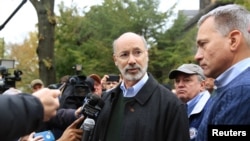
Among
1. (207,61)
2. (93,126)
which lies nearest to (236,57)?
(207,61)

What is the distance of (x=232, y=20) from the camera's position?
262 centimetres

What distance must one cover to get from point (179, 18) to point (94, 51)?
5183mm

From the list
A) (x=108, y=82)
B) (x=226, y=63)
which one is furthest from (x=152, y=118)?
(x=108, y=82)

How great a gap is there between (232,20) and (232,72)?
317 millimetres

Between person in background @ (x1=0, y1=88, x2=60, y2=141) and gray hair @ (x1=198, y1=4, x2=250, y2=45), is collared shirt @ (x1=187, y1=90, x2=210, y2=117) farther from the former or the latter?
person in background @ (x1=0, y1=88, x2=60, y2=141)

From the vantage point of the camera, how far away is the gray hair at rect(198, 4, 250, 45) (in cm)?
259

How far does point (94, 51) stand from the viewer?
25719 mm

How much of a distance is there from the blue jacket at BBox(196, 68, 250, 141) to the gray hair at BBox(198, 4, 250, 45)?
0.88 feet

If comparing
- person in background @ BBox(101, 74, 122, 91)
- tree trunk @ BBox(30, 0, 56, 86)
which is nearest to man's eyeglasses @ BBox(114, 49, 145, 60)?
person in background @ BBox(101, 74, 122, 91)

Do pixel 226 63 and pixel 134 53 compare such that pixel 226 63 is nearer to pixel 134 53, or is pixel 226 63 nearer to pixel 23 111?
pixel 23 111

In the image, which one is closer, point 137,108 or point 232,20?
point 232,20

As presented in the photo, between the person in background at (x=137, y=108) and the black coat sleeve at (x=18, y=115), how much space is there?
1.54 meters

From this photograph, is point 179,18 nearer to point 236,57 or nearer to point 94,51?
point 94,51

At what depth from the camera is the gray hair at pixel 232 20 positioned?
102 inches
